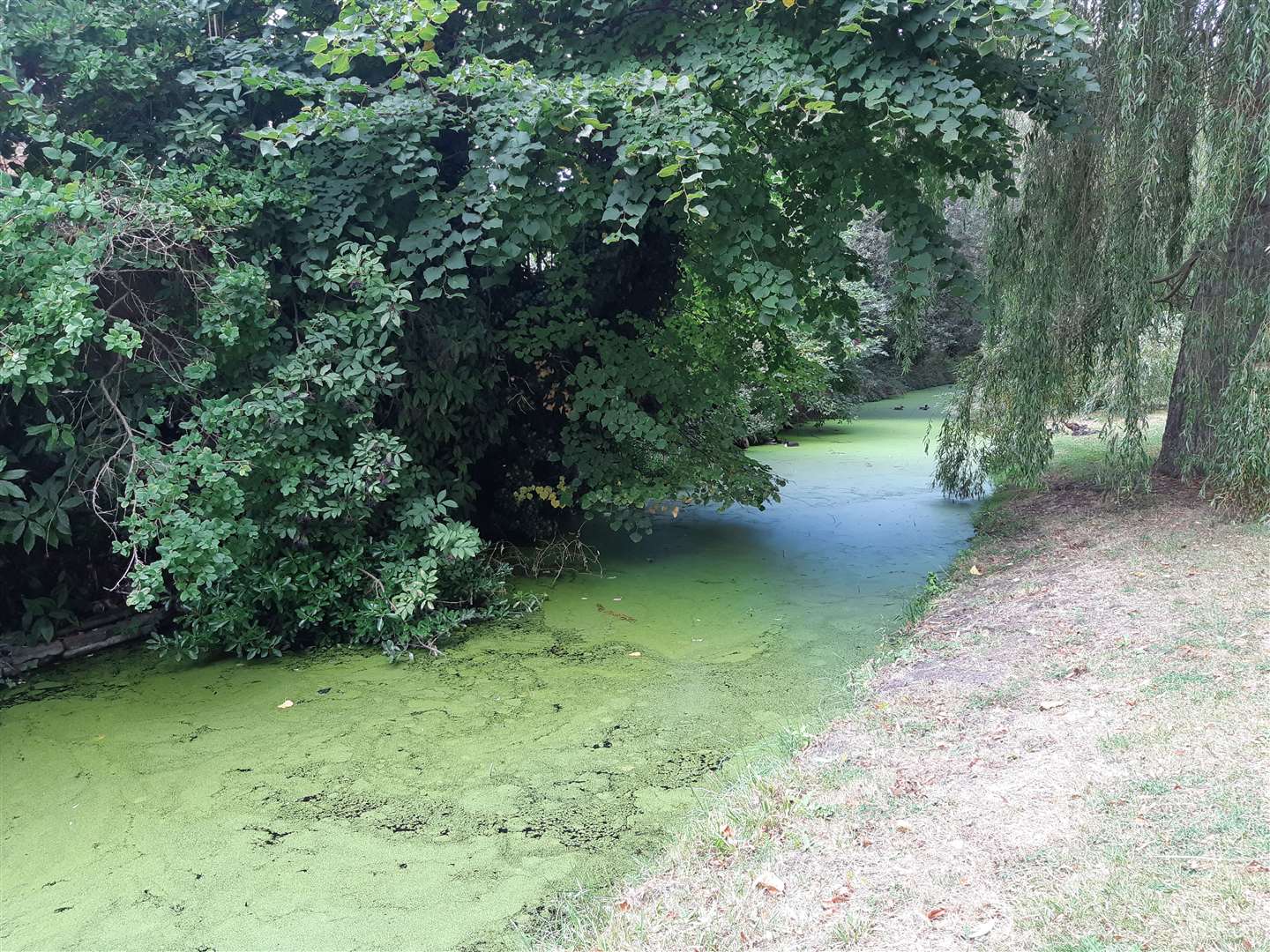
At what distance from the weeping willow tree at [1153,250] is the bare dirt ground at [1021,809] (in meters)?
1.77

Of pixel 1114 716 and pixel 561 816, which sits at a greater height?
pixel 1114 716

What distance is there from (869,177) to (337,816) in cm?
428

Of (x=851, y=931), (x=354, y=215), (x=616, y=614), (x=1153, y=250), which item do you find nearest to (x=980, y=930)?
(x=851, y=931)

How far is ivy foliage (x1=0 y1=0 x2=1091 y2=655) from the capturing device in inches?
159

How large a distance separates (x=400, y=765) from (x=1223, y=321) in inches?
209

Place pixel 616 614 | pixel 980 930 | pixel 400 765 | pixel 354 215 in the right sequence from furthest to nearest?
pixel 616 614, pixel 354 215, pixel 400 765, pixel 980 930

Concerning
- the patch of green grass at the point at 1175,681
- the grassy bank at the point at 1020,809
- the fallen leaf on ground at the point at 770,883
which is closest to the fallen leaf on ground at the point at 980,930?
the grassy bank at the point at 1020,809

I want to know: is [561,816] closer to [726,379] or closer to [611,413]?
[611,413]

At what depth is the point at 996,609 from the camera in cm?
454

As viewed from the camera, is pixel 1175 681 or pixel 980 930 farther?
pixel 1175 681

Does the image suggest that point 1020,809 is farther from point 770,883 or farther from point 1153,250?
point 1153,250

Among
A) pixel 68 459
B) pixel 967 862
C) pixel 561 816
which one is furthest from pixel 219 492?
pixel 967 862

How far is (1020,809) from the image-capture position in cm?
249

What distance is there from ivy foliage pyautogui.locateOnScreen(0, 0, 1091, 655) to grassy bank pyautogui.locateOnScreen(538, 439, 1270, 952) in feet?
6.68
